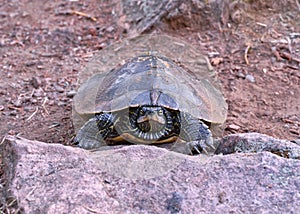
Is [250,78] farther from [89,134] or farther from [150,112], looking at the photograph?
[89,134]

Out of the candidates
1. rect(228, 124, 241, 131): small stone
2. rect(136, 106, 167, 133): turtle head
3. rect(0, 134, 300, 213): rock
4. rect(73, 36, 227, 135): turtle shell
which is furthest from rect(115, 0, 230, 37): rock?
rect(0, 134, 300, 213): rock

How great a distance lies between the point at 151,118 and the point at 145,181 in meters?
0.91

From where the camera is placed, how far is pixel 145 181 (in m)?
2.42

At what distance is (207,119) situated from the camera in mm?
3639

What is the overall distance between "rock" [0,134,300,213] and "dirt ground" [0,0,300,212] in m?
1.09

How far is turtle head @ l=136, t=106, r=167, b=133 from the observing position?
3289 millimetres

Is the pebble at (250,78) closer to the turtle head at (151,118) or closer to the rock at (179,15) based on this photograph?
the rock at (179,15)

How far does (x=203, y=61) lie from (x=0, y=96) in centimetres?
203

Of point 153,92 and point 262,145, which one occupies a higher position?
point 153,92

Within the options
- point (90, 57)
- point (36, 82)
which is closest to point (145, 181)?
point (36, 82)

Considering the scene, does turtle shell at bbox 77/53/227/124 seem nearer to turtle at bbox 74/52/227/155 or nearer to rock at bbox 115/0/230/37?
turtle at bbox 74/52/227/155

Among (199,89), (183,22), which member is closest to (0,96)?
(199,89)

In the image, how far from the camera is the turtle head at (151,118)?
3289 mm

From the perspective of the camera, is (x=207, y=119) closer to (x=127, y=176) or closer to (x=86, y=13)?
(x=127, y=176)
